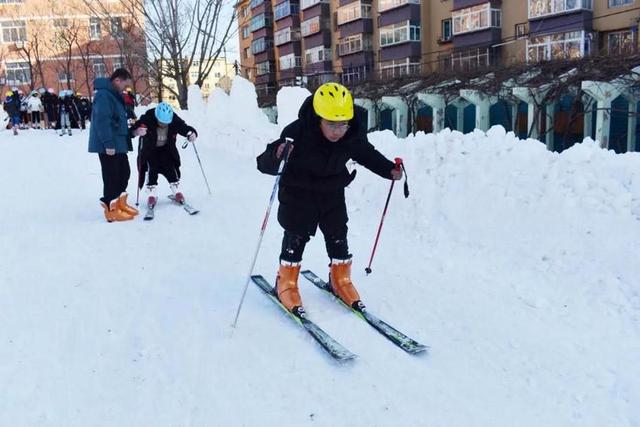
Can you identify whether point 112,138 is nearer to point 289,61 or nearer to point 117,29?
point 117,29

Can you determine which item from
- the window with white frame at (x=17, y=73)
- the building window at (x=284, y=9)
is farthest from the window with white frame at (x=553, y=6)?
the window with white frame at (x=17, y=73)

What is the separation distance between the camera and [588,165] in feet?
16.2

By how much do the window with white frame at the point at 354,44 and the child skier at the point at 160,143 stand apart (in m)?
35.6

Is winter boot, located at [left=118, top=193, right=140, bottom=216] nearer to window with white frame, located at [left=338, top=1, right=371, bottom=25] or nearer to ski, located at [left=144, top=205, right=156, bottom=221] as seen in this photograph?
ski, located at [left=144, top=205, right=156, bottom=221]

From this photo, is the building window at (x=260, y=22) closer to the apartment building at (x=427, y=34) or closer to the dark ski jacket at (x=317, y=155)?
the apartment building at (x=427, y=34)

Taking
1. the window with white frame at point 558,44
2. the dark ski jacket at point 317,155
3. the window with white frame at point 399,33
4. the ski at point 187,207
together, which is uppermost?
the window with white frame at point 399,33

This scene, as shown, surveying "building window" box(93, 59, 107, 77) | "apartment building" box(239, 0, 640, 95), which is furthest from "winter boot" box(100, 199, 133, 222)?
"building window" box(93, 59, 107, 77)

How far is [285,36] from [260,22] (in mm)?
8469

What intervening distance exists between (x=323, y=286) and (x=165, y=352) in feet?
4.92

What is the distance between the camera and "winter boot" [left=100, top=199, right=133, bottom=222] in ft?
23.3

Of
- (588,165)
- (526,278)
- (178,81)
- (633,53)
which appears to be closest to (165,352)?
(526,278)

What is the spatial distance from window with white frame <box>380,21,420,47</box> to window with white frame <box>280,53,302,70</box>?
15588 millimetres

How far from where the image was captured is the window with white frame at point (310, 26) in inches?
1847

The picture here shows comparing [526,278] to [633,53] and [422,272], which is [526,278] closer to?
[422,272]
